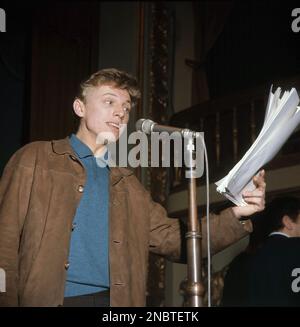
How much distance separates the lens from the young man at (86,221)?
2.18m

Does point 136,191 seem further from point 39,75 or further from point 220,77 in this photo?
point 220,77

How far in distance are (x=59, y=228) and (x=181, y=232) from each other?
0.51 meters

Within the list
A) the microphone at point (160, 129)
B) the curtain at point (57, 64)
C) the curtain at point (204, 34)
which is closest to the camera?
the microphone at point (160, 129)

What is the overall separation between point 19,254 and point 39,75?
280 centimetres

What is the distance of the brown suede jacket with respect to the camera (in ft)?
7.12

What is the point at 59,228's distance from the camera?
2.23 m

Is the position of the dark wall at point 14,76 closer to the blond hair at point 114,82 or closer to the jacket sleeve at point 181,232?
the blond hair at point 114,82

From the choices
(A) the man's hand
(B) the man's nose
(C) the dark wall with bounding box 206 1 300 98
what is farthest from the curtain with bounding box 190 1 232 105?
(A) the man's hand

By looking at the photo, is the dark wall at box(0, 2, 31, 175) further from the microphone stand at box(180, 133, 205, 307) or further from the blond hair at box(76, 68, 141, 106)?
the microphone stand at box(180, 133, 205, 307)

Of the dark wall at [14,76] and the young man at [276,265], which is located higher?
the dark wall at [14,76]

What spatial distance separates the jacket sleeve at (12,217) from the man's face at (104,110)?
32 cm

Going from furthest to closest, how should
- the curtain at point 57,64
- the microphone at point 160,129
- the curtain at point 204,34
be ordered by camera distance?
the curtain at point 204,34, the curtain at point 57,64, the microphone at point 160,129

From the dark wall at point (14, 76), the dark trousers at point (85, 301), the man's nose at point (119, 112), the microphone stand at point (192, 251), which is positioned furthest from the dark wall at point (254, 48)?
the dark trousers at point (85, 301)

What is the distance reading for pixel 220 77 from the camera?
22.2 feet
